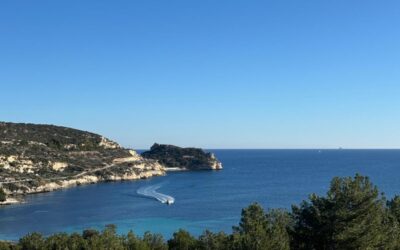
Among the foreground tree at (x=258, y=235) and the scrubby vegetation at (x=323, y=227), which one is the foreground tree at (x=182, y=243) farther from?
the foreground tree at (x=258, y=235)

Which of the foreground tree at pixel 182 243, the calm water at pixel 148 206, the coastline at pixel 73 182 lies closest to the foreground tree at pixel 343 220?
A: the foreground tree at pixel 182 243

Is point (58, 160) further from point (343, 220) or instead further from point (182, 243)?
point (343, 220)

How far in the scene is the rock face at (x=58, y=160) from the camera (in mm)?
120188

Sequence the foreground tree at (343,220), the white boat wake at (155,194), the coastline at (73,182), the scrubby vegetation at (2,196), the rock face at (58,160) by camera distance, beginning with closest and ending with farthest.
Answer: the foreground tree at (343,220), the scrubby vegetation at (2,196), the coastline at (73,182), the white boat wake at (155,194), the rock face at (58,160)

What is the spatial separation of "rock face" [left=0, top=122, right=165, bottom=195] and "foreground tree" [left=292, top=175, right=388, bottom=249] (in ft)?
294

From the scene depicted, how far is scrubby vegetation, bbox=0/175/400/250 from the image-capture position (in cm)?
2625

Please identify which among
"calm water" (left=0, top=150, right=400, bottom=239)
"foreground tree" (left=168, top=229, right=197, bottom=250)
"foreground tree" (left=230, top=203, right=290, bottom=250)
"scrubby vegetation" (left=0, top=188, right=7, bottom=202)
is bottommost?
"calm water" (left=0, top=150, right=400, bottom=239)

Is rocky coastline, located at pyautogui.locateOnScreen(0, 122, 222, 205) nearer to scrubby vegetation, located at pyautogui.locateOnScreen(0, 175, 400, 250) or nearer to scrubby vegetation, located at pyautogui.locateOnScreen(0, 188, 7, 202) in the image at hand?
scrubby vegetation, located at pyautogui.locateOnScreen(0, 188, 7, 202)

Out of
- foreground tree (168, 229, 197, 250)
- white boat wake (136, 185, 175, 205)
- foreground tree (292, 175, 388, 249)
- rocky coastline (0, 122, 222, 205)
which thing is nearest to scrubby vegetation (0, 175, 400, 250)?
foreground tree (292, 175, 388, 249)

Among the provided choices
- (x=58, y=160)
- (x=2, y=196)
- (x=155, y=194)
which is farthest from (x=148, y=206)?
(x=58, y=160)

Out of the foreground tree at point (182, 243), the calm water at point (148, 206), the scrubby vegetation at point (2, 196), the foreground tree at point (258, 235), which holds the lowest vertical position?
the calm water at point (148, 206)

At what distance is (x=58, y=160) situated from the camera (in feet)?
452

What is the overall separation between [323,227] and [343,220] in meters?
1.28

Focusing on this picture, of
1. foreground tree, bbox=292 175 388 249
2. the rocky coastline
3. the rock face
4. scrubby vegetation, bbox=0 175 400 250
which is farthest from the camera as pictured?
the rock face
